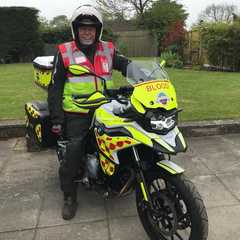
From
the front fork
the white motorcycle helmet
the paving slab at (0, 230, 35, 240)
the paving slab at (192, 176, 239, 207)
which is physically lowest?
the paving slab at (0, 230, 35, 240)

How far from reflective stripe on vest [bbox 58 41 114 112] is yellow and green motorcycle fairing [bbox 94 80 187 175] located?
1.78 feet

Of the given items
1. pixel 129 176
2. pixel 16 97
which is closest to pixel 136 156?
pixel 129 176

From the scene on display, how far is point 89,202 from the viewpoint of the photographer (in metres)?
4.09

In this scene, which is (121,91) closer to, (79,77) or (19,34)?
(79,77)

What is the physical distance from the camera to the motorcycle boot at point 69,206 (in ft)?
12.4

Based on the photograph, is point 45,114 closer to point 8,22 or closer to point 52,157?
point 52,157

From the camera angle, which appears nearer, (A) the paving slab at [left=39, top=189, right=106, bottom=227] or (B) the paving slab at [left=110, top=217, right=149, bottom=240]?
(B) the paving slab at [left=110, top=217, right=149, bottom=240]

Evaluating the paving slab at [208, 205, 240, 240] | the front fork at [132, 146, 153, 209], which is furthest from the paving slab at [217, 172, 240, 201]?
the front fork at [132, 146, 153, 209]

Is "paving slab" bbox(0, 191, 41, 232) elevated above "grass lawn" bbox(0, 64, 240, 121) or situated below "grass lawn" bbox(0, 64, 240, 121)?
below

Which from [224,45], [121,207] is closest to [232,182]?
[121,207]

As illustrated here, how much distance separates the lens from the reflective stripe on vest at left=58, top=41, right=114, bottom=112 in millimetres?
3840

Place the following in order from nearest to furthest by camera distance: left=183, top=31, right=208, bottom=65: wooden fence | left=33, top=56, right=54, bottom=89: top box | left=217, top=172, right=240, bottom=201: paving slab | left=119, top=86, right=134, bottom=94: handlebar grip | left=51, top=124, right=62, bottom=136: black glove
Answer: left=119, top=86, right=134, bottom=94: handlebar grip
left=51, top=124, right=62, bottom=136: black glove
left=217, top=172, right=240, bottom=201: paving slab
left=33, top=56, right=54, bottom=89: top box
left=183, top=31, right=208, bottom=65: wooden fence

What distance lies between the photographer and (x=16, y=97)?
28.9 ft

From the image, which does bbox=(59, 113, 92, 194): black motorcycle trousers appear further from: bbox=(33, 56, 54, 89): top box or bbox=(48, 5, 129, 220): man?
bbox=(33, 56, 54, 89): top box
